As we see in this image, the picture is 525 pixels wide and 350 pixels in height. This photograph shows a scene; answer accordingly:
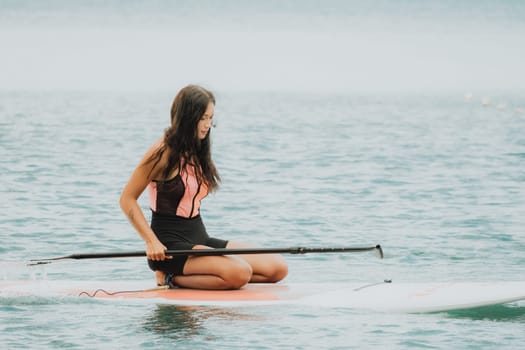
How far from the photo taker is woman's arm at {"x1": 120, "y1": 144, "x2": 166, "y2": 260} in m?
7.54

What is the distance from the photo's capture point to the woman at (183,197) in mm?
7551

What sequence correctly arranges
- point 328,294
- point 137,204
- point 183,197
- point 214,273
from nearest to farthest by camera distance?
point 137,204
point 183,197
point 214,273
point 328,294

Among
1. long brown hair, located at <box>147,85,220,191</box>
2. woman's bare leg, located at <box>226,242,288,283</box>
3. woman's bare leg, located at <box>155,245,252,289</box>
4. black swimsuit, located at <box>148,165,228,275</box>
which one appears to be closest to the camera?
long brown hair, located at <box>147,85,220,191</box>

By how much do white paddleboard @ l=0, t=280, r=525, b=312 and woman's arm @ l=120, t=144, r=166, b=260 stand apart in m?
0.46

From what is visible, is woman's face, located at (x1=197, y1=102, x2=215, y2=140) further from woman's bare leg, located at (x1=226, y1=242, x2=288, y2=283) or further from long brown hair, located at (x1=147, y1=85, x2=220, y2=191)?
woman's bare leg, located at (x1=226, y1=242, x2=288, y2=283)

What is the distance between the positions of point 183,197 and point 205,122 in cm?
50

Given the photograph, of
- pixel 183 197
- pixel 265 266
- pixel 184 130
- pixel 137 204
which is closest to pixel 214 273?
pixel 265 266

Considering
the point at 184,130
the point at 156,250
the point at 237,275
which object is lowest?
the point at 237,275

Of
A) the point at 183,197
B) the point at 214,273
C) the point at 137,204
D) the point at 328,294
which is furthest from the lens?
the point at 328,294

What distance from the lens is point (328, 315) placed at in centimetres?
793

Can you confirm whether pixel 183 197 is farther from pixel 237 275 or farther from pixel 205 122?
pixel 237 275

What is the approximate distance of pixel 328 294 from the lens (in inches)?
319

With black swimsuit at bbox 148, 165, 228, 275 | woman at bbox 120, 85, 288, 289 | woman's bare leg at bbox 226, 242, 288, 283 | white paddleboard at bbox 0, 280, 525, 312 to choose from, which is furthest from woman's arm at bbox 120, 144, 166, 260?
woman's bare leg at bbox 226, 242, 288, 283

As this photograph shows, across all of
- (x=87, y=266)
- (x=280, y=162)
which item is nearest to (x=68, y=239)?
(x=87, y=266)
